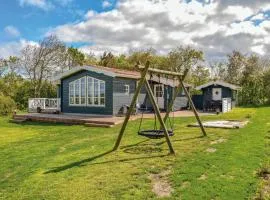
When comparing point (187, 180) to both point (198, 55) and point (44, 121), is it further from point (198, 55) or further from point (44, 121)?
point (198, 55)

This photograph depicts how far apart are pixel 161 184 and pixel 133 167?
1.36 meters

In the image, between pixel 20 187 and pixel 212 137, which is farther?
pixel 212 137

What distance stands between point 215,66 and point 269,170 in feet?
141

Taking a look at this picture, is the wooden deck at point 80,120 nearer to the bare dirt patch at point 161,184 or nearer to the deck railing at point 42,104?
the deck railing at point 42,104

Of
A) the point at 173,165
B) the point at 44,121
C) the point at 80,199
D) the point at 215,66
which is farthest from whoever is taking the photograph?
the point at 215,66

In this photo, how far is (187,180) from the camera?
6000 millimetres

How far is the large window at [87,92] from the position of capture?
19234 mm

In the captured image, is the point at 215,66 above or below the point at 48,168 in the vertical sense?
above

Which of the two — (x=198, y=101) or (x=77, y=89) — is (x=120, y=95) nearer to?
(x=77, y=89)

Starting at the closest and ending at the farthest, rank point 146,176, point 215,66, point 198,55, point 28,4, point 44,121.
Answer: point 146,176, point 44,121, point 28,4, point 198,55, point 215,66

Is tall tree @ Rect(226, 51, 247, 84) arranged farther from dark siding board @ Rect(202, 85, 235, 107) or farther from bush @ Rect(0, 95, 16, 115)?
bush @ Rect(0, 95, 16, 115)

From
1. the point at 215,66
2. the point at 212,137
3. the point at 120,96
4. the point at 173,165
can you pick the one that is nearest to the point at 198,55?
the point at 215,66

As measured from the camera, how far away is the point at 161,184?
584cm

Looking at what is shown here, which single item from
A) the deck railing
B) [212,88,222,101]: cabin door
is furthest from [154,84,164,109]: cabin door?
the deck railing
